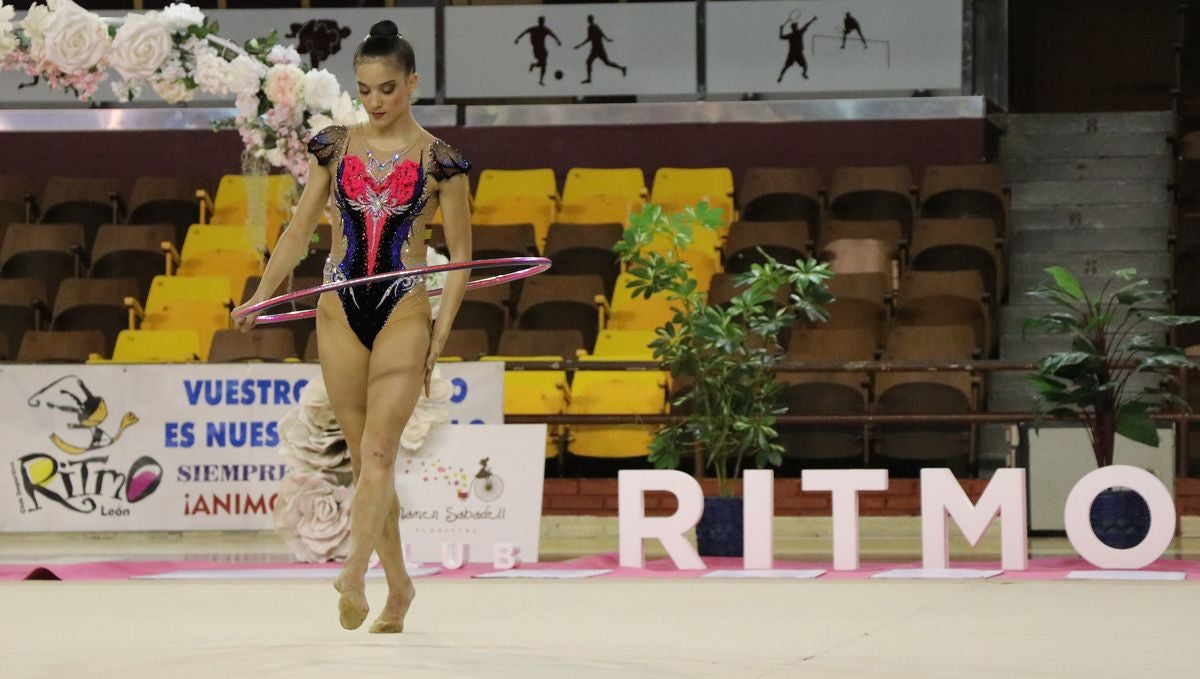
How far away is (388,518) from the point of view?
4578 mm

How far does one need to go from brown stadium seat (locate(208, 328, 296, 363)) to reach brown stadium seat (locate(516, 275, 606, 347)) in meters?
1.44

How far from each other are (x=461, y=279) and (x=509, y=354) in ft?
18.9

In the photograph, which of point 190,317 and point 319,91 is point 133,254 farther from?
point 319,91

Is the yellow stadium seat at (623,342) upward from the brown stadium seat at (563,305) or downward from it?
downward

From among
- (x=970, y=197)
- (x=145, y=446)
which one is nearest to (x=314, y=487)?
(x=145, y=446)

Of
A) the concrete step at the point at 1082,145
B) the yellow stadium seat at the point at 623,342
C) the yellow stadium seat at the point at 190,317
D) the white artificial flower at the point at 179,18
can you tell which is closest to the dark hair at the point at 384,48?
the white artificial flower at the point at 179,18

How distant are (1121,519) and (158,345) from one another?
5682mm

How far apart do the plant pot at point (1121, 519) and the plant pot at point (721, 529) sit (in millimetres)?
1550

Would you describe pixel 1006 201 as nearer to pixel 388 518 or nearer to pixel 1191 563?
pixel 1191 563

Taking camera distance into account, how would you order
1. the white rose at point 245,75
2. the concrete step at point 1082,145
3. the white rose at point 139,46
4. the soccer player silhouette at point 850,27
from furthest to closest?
the concrete step at point 1082,145 < the soccer player silhouette at point 850,27 < the white rose at point 245,75 < the white rose at point 139,46

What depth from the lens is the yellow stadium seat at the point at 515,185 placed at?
1215cm

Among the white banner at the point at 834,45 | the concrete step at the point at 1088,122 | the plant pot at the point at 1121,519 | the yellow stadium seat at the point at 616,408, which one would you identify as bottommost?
the plant pot at the point at 1121,519

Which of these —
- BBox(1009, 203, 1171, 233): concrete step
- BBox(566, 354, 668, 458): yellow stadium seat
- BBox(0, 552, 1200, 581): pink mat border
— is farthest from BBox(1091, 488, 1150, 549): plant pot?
BBox(1009, 203, 1171, 233): concrete step

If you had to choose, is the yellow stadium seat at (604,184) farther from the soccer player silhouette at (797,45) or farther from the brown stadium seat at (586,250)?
the soccer player silhouette at (797,45)
